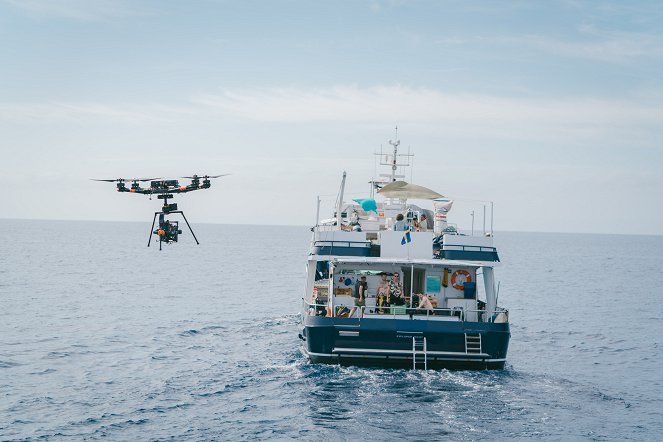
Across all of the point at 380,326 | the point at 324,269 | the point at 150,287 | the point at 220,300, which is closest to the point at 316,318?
the point at 380,326

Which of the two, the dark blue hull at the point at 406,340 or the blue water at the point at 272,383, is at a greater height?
the dark blue hull at the point at 406,340

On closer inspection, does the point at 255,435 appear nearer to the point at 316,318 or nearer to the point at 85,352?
the point at 316,318

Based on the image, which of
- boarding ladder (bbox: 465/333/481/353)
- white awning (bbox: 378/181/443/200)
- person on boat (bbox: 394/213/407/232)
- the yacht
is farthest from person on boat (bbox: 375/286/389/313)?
white awning (bbox: 378/181/443/200)

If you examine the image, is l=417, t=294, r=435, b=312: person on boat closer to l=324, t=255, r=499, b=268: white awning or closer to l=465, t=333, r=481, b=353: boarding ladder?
l=324, t=255, r=499, b=268: white awning

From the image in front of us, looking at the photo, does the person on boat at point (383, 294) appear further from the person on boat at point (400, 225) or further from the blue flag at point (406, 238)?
the person on boat at point (400, 225)

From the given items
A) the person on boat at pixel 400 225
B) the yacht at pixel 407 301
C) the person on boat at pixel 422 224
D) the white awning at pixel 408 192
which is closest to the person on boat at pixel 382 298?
the yacht at pixel 407 301

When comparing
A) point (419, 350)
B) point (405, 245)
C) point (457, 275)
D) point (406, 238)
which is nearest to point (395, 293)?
point (405, 245)
